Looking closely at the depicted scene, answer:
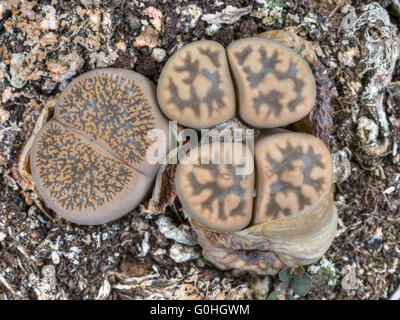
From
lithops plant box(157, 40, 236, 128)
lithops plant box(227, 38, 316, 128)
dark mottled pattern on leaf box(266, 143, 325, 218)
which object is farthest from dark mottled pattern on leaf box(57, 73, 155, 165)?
dark mottled pattern on leaf box(266, 143, 325, 218)

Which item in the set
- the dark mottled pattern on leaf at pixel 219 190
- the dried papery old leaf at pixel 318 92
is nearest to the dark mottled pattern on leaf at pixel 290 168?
the dark mottled pattern on leaf at pixel 219 190

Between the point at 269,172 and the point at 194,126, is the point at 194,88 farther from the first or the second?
the point at 269,172

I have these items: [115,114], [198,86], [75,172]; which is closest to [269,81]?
[198,86]

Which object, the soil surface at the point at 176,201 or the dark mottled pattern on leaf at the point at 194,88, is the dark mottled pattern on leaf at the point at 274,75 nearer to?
the dark mottled pattern on leaf at the point at 194,88

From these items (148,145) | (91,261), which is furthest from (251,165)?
(91,261)

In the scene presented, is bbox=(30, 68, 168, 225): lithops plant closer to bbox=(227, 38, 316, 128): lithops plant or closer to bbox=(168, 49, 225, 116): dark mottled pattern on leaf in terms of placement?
bbox=(168, 49, 225, 116): dark mottled pattern on leaf

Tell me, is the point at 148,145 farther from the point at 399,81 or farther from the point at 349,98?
the point at 399,81
